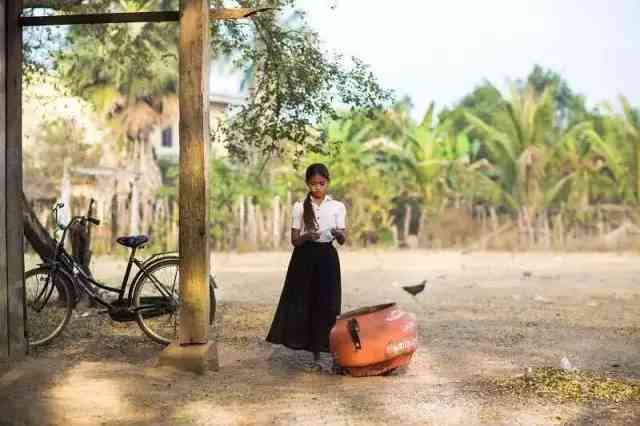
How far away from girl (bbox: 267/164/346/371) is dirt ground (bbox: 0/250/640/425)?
306 millimetres

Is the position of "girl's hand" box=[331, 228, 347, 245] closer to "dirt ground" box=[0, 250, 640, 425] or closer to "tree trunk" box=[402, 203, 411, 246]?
"dirt ground" box=[0, 250, 640, 425]

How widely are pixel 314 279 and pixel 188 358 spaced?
1099 mm

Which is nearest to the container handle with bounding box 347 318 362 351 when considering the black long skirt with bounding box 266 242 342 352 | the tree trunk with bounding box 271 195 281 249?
the black long skirt with bounding box 266 242 342 352

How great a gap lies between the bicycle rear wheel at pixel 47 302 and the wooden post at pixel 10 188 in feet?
3.54

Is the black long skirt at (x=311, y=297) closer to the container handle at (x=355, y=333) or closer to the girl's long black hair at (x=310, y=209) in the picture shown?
the girl's long black hair at (x=310, y=209)

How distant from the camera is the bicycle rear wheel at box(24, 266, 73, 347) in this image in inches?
307

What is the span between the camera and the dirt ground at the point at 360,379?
518 cm

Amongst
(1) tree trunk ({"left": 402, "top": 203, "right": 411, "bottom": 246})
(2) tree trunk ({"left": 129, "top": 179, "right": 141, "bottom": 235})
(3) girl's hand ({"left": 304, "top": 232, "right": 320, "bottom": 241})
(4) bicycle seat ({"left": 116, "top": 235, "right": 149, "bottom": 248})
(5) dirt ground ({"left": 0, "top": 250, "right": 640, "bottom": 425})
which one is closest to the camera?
(5) dirt ground ({"left": 0, "top": 250, "right": 640, "bottom": 425})

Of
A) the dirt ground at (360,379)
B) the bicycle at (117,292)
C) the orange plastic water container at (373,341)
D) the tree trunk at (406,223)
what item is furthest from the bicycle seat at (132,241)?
A: the tree trunk at (406,223)

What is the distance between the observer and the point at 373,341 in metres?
6.35

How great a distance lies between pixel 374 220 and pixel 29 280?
15666 millimetres

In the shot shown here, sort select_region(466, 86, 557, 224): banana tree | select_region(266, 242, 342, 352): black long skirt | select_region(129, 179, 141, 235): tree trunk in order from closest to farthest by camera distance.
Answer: select_region(266, 242, 342, 352): black long skirt → select_region(129, 179, 141, 235): tree trunk → select_region(466, 86, 557, 224): banana tree

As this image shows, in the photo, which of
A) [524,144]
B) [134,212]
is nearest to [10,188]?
[134,212]

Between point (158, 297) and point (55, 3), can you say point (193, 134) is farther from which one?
point (55, 3)
